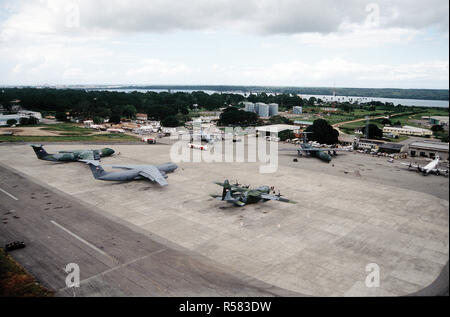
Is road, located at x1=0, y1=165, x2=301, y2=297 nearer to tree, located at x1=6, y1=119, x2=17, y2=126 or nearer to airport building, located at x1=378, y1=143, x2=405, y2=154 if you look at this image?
airport building, located at x1=378, y1=143, x2=405, y2=154

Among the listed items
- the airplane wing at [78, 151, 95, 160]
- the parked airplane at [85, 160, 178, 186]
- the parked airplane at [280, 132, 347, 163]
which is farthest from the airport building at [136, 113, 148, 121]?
the parked airplane at [85, 160, 178, 186]

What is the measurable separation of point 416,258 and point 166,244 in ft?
95.4

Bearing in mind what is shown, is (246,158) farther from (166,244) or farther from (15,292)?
(15,292)

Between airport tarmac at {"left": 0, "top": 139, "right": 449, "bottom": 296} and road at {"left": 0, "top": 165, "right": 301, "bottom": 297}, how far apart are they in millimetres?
1892

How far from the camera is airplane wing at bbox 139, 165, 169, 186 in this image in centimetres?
Result: 5698

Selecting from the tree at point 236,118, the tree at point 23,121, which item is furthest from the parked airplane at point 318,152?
the tree at point 23,121

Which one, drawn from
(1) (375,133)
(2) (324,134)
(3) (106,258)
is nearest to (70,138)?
(3) (106,258)

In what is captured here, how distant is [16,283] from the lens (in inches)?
1114

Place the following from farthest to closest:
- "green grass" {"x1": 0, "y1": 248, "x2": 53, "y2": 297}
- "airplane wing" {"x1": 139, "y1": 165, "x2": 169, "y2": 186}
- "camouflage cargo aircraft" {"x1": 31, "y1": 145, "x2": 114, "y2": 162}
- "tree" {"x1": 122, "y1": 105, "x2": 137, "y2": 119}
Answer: "tree" {"x1": 122, "y1": 105, "x2": 137, "y2": 119} → "camouflage cargo aircraft" {"x1": 31, "y1": 145, "x2": 114, "y2": 162} → "airplane wing" {"x1": 139, "y1": 165, "x2": 169, "y2": 186} → "green grass" {"x1": 0, "y1": 248, "x2": 53, "y2": 297}

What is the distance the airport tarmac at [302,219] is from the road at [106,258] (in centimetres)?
189

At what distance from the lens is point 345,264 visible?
32.8 metres

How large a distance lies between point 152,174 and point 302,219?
3007 centimetres

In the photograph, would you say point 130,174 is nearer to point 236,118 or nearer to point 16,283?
point 16,283
